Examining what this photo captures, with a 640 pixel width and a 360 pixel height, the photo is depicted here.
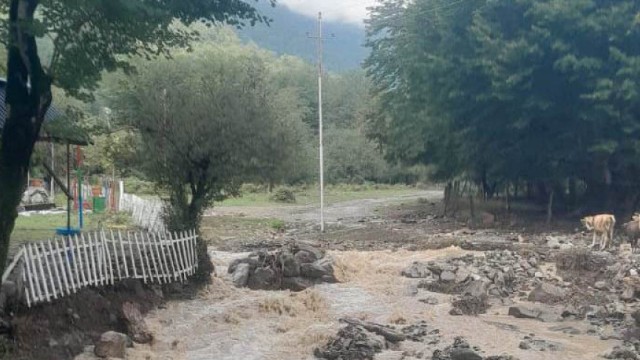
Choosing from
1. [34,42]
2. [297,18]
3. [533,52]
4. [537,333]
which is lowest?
[537,333]

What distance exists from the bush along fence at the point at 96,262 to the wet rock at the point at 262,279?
1804 mm

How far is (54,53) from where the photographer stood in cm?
1016

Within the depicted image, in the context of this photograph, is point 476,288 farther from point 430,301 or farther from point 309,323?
point 309,323

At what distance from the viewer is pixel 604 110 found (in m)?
27.3

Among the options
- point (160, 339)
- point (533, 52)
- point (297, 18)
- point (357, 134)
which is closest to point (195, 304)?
point (160, 339)

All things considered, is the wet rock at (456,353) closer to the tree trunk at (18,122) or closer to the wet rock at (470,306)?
the wet rock at (470,306)

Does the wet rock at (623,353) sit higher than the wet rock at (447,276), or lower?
lower

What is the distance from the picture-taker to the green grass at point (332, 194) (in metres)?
51.9

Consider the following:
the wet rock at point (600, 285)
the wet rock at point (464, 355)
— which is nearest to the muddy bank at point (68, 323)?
the wet rock at point (464, 355)

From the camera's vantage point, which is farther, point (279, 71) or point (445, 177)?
point (279, 71)

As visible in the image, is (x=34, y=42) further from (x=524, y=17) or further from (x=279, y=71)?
(x=279, y=71)

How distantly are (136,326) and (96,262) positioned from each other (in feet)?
5.17

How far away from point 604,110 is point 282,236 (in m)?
13.9

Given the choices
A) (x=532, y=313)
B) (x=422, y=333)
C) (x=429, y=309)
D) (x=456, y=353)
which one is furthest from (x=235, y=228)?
(x=456, y=353)
